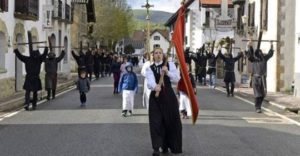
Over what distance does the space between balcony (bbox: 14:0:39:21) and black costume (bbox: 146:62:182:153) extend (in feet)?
51.5

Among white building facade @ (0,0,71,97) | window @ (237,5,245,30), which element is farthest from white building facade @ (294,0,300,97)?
window @ (237,5,245,30)

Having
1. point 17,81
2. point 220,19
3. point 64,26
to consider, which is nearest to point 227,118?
point 17,81

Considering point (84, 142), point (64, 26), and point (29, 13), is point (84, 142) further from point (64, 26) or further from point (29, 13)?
point (64, 26)

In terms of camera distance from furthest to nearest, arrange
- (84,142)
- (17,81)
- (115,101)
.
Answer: (17,81), (115,101), (84,142)

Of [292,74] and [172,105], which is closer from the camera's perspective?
[172,105]

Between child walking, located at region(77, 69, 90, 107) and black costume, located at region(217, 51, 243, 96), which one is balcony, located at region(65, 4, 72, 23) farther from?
child walking, located at region(77, 69, 90, 107)

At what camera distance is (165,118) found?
947 cm

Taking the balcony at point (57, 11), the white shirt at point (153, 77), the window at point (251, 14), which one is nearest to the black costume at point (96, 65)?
the balcony at point (57, 11)

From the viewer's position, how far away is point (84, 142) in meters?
10.9

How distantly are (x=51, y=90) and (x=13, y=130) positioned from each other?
901 centimetres

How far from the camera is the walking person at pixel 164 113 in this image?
9.38 m

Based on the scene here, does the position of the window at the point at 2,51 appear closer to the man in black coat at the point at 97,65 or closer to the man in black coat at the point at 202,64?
the man in black coat at the point at 202,64

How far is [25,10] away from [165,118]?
16320 millimetres

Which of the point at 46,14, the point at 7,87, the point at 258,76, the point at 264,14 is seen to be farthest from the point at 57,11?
the point at 258,76
